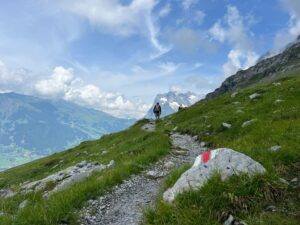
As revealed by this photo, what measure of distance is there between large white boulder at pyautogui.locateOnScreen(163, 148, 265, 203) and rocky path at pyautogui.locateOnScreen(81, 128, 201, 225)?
1.47m

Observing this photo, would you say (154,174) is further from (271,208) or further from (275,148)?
(271,208)

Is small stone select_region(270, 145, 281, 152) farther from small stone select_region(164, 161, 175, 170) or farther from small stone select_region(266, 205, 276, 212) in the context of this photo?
small stone select_region(164, 161, 175, 170)

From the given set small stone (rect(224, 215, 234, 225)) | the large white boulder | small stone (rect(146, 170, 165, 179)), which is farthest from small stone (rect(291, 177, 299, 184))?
small stone (rect(146, 170, 165, 179))

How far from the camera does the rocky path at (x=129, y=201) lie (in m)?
10.5

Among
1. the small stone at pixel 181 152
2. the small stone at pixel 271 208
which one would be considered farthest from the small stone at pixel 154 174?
the small stone at pixel 271 208

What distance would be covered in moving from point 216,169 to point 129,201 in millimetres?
3869

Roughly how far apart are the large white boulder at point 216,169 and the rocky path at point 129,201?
4.83 feet

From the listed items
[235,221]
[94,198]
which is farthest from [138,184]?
[235,221]

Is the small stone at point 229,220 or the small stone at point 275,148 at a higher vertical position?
the small stone at point 275,148

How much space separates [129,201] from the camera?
11992 millimetres

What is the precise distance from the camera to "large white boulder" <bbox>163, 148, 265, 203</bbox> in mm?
9367

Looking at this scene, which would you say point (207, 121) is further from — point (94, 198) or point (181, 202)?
point (181, 202)

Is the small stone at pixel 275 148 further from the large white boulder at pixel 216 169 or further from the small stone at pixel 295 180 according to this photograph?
the large white boulder at pixel 216 169

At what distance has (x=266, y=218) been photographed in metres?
7.70
